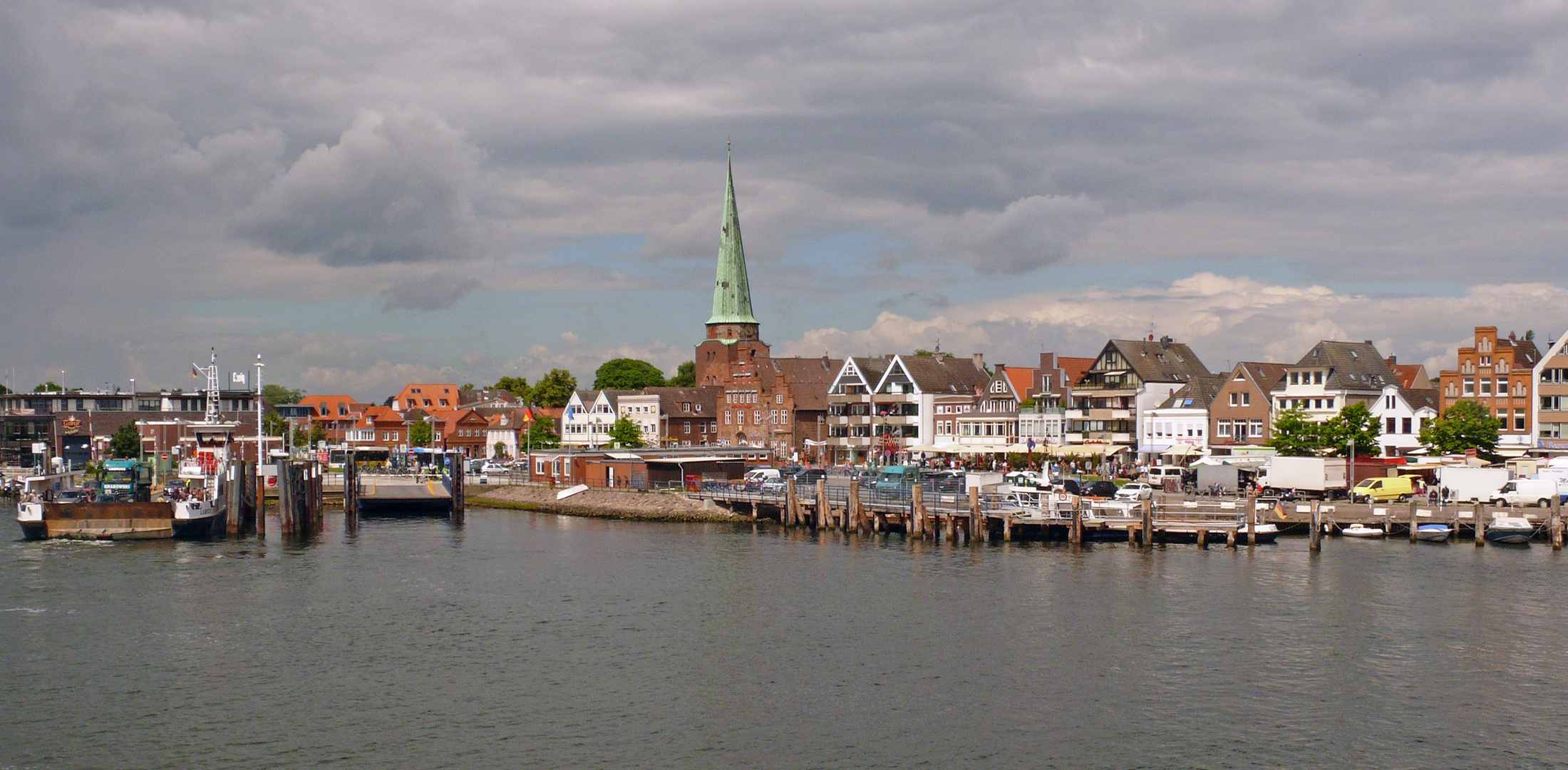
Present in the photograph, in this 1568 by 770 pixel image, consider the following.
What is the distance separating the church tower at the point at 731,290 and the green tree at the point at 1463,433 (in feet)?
254

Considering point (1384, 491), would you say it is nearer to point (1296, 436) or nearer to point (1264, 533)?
point (1296, 436)

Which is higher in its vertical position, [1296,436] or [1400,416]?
[1400,416]

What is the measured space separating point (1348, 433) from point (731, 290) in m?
77.9

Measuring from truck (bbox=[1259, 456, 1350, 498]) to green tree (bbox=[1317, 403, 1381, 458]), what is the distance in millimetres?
7956

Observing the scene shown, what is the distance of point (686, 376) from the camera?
596ft

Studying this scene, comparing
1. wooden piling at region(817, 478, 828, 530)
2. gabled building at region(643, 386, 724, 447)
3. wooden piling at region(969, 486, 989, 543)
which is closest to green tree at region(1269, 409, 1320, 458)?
wooden piling at region(969, 486, 989, 543)

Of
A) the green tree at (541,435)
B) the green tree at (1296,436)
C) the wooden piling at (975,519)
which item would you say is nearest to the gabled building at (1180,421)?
the green tree at (1296,436)

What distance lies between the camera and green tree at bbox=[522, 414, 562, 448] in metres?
148

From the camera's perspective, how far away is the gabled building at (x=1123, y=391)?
10344cm

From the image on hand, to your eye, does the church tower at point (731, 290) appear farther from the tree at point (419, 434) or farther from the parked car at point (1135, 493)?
the parked car at point (1135, 493)

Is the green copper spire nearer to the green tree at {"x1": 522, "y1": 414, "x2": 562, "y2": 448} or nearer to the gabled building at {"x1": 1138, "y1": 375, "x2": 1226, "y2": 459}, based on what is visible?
the green tree at {"x1": 522, "y1": 414, "x2": 562, "y2": 448}

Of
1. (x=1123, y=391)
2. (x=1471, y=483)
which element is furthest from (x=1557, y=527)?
(x=1123, y=391)

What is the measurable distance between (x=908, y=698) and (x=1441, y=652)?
1506cm

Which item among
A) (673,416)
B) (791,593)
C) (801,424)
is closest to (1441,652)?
(791,593)
